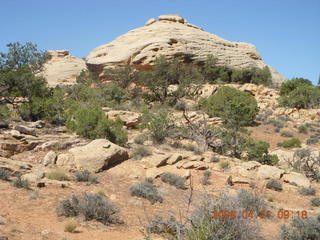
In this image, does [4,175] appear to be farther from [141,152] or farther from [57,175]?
[141,152]

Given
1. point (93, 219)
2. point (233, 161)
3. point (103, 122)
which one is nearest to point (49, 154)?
point (103, 122)

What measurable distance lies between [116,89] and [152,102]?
4.12 meters

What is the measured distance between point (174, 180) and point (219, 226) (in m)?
5.41

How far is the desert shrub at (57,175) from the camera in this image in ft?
28.2

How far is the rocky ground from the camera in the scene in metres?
5.78

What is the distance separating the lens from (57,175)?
865cm

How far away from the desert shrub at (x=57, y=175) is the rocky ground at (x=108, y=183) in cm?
16

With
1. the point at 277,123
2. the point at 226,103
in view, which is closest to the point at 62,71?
the point at 226,103

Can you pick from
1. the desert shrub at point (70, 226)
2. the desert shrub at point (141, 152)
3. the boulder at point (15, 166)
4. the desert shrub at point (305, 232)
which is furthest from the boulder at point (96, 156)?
the desert shrub at point (305, 232)

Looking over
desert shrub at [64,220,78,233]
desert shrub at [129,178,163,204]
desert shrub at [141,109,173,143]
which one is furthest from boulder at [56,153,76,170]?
desert shrub at [141,109,173,143]

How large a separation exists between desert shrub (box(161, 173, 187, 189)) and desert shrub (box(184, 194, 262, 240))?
481cm

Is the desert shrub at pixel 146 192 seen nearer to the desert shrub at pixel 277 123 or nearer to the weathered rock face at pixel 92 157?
the weathered rock face at pixel 92 157

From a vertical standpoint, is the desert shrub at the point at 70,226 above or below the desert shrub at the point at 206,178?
below
